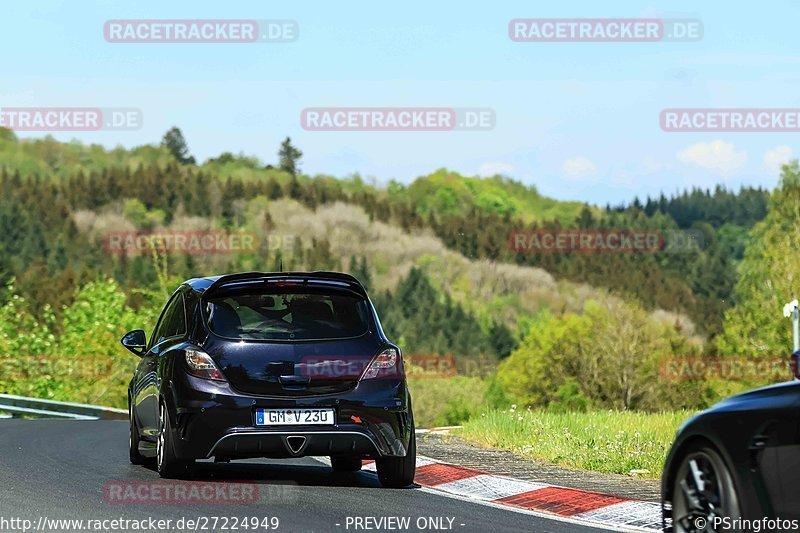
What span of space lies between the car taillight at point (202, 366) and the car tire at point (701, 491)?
469cm

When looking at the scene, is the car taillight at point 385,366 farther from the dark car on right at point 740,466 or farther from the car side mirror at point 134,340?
the dark car on right at point 740,466

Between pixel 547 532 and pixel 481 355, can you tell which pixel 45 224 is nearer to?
pixel 481 355

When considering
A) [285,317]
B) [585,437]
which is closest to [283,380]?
[285,317]

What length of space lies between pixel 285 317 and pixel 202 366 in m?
0.81

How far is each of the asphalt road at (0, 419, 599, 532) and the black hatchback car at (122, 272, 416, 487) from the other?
1.25ft

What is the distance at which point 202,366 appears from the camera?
11117mm

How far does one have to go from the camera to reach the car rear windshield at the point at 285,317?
444 inches

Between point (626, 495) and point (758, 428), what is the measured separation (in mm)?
4297

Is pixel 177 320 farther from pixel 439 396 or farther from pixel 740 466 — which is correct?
pixel 439 396

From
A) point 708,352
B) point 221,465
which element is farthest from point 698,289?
point 221,465

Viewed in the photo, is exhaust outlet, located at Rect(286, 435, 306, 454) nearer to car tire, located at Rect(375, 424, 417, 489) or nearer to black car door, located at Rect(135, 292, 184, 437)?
car tire, located at Rect(375, 424, 417, 489)

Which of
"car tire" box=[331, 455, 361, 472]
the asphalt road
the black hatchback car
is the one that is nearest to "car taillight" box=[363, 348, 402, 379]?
the black hatchback car

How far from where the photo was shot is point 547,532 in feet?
29.5

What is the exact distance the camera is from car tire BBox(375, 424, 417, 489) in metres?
11.4
